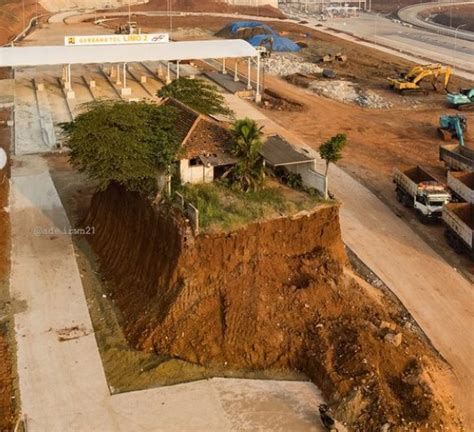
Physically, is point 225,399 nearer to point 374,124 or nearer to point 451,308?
point 451,308

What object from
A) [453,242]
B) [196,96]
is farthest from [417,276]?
[196,96]

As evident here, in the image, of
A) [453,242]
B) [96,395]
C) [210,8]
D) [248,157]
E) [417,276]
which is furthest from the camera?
[210,8]

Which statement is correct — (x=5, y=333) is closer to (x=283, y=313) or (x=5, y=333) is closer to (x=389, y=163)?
(x=283, y=313)

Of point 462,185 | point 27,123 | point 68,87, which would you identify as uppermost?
point 462,185

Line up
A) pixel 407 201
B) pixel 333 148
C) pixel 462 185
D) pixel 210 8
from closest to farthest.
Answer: pixel 333 148 → pixel 462 185 → pixel 407 201 → pixel 210 8

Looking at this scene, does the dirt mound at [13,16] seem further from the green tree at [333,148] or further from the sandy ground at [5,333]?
the green tree at [333,148]

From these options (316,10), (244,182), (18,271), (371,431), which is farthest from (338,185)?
(316,10)
